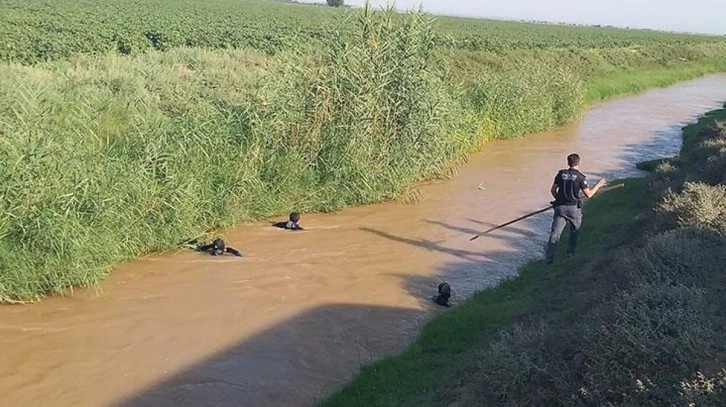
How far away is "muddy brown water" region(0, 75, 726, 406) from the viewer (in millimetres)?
7141

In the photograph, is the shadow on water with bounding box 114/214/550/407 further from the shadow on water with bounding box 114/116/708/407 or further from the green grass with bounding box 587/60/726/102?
the green grass with bounding box 587/60/726/102

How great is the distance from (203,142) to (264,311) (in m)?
3.64

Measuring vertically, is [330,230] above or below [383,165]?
below

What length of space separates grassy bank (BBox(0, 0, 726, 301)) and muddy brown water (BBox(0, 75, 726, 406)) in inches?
18.3

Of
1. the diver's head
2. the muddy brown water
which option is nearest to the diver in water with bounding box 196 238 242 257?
the diver's head

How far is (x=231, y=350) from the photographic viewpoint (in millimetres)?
7859

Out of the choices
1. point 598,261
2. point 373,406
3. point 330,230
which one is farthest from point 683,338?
point 330,230

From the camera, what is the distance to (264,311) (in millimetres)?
8984

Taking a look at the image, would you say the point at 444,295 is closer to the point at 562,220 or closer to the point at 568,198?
the point at 562,220

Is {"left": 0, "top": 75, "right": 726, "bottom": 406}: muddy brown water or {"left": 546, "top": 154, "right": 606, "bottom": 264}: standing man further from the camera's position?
{"left": 546, "top": 154, "right": 606, "bottom": 264}: standing man

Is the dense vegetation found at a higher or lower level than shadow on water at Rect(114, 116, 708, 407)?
higher

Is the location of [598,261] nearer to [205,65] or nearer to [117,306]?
[117,306]

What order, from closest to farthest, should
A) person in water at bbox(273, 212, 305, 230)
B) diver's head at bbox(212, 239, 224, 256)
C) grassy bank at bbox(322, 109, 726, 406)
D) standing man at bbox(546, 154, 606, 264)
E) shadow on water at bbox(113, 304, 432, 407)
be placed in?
grassy bank at bbox(322, 109, 726, 406) < shadow on water at bbox(113, 304, 432, 407) < standing man at bbox(546, 154, 606, 264) < diver's head at bbox(212, 239, 224, 256) < person in water at bbox(273, 212, 305, 230)

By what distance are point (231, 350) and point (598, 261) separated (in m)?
4.07
